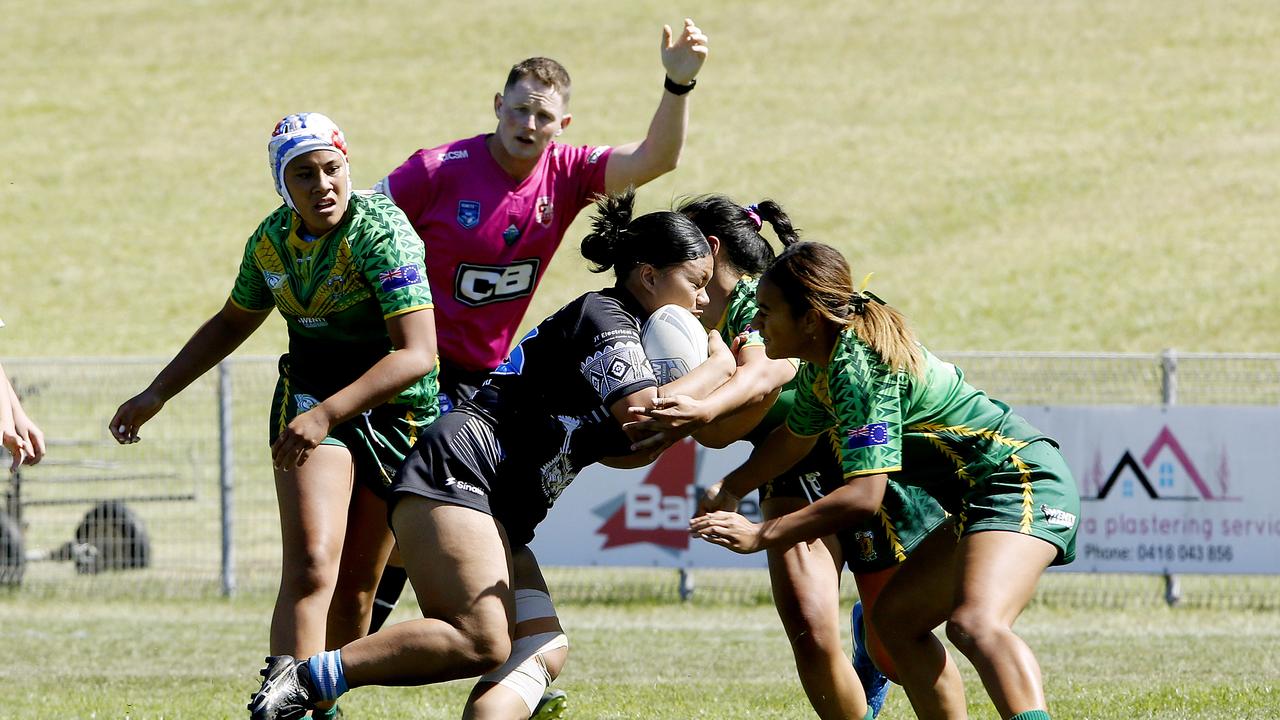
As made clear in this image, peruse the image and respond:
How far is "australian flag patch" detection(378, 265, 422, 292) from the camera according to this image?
480cm

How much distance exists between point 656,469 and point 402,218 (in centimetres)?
589

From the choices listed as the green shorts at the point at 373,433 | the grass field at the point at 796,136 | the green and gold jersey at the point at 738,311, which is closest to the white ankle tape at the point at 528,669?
the green shorts at the point at 373,433

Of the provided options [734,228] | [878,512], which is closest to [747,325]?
[734,228]

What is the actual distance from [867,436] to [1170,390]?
23.5ft

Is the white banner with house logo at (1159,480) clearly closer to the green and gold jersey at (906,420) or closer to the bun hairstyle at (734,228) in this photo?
the bun hairstyle at (734,228)

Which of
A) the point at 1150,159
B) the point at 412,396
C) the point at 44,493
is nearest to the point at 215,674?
the point at 412,396

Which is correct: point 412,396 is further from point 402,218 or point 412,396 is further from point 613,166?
point 613,166

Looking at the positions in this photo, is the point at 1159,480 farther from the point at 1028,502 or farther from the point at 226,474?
the point at 226,474

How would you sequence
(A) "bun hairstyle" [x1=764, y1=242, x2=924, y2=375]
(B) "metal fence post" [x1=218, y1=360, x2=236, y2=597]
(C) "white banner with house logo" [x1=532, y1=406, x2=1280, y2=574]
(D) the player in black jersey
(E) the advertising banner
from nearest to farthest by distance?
(D) the player in black jersey → (A) "bun hairstyle" [x1=764, y1=242, x2=924, y2=375] → (C) "white banner with house logo" [x1=532, y1=406, x2=1280, y2=574] → (E) the advertising banner → (B) "metal fence post" [x1=218, y1=360, x2=236, y2=597]

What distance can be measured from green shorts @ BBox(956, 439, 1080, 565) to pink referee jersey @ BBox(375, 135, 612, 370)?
1975 mm

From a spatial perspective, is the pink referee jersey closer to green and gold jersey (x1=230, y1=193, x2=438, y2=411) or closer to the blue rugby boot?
green and gold jersey (x1=230, y1=193, x2=438, y2=411)

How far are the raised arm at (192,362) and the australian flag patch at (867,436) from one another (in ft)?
6.53

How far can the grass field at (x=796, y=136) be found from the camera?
851 inches

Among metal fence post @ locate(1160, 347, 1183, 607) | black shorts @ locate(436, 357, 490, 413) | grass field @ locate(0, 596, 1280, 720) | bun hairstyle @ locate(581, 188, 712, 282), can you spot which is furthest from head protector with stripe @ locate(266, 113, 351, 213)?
metal fence post @ locate(1160, 347, 1183, 607)
